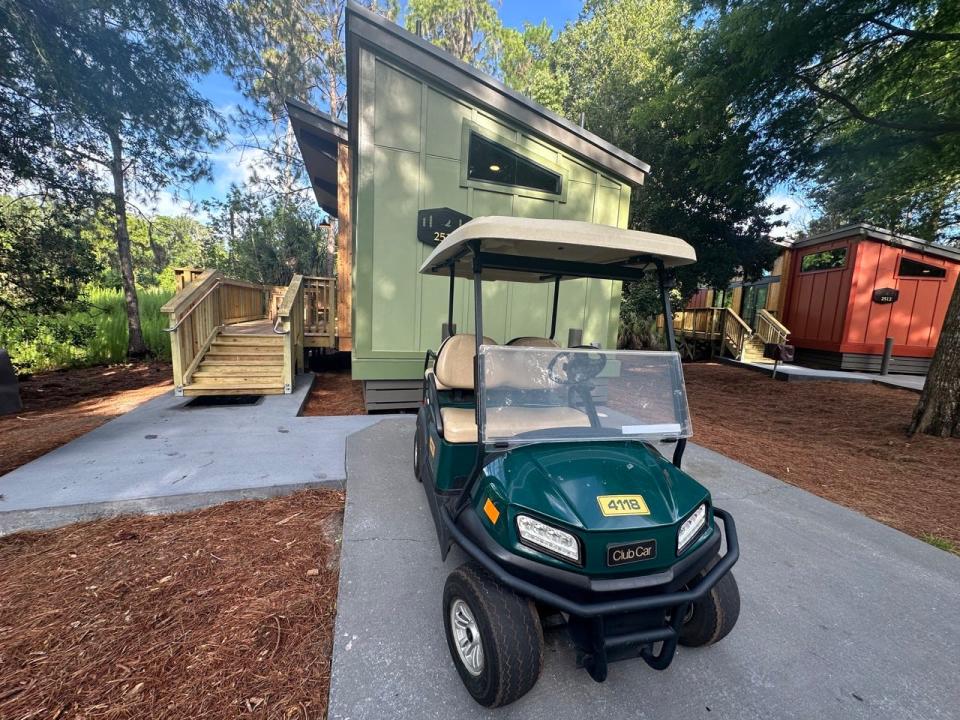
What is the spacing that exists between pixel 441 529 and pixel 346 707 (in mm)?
738

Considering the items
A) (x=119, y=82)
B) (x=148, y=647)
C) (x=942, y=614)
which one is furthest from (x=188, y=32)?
(x=942, y=614)

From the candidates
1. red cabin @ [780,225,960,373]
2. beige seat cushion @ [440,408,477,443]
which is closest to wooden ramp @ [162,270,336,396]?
beige seat cushion @ [440,408,477,443]

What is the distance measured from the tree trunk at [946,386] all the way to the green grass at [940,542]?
3132 mm

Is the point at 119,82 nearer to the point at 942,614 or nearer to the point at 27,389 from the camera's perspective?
the point at 27,389

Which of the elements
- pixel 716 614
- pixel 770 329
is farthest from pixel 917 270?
pixel 716 614

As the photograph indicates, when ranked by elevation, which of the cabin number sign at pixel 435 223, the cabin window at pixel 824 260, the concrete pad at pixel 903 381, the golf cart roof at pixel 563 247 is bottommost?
the concrete pad at pixel 903 381

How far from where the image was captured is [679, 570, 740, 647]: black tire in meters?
1.68

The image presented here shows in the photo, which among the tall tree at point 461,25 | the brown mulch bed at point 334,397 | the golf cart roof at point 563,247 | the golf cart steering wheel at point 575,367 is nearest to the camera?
the golf cart roof at point 563,247

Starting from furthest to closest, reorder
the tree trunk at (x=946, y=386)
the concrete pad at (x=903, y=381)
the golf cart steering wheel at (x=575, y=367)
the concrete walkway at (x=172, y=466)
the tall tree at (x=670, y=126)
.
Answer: the concrete pad at (x=903, y=381)
the tall tree at (x=670, y=126)
the tree trunk at (x=946, y=386)
the concrete walkway at (x=172, y=466)
the golf cart steering wheel at (x=575, y=367)

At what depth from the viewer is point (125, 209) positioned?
28.6 feet

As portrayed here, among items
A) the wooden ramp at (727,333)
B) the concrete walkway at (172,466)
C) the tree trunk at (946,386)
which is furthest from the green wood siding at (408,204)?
the wooden ramp at (727,333)

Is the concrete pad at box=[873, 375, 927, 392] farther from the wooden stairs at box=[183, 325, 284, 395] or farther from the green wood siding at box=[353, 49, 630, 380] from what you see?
the wooden stairs at box=[183, 325, 284, 395]

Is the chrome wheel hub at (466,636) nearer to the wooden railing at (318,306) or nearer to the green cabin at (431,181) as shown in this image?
the green cabin at (431,181)

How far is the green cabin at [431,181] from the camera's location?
197 inches
